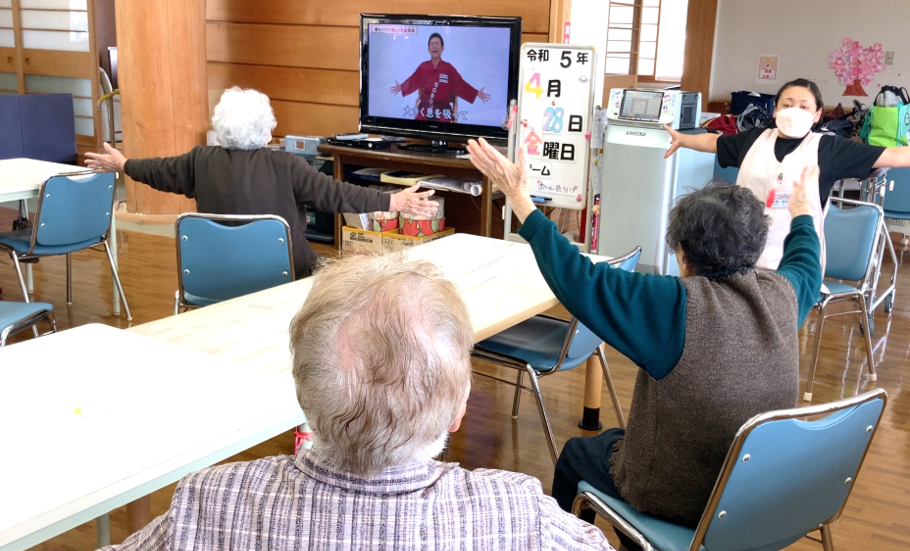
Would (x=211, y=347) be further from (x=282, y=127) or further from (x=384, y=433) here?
(x=282, y=127)

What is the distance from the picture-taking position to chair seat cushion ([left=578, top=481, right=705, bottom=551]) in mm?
1600

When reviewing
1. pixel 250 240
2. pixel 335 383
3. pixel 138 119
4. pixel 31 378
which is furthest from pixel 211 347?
pixel 138 119

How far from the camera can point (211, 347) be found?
186 centimetres

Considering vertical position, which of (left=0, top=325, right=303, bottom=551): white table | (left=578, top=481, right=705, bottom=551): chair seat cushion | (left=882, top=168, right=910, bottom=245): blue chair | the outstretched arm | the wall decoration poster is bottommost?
(left=578, top=481, right=705, bottom=551): chair seat cushion

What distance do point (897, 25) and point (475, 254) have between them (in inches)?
255

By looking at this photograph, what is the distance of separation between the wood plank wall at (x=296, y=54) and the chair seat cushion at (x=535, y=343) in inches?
131

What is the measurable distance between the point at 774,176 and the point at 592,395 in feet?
3.84

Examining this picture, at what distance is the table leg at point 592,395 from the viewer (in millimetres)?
2971

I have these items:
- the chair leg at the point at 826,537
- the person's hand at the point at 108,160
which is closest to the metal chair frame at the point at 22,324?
the person's hand at the point at 108,160

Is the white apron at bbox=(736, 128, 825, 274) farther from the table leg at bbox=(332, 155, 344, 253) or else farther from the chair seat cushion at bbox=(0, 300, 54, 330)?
the table leg at bbox=(332, 155, 344, 253)

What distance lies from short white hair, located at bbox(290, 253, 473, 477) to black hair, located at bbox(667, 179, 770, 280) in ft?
3.00

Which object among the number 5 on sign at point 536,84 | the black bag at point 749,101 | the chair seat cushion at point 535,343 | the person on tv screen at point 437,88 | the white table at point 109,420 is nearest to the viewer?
the white table at point 109,420

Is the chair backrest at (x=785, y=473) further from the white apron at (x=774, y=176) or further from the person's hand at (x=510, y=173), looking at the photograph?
the white apron at (x=774, y=176)

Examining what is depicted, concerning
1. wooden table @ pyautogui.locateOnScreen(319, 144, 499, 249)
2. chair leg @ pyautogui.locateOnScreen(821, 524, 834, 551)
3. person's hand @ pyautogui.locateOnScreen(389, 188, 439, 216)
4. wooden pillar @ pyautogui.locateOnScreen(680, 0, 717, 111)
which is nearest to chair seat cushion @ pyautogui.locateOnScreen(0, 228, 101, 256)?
person's hand @ pyautogui.locateOnScreen(389, 188, 439, 216)
